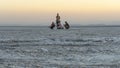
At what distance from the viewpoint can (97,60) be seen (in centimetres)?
3147

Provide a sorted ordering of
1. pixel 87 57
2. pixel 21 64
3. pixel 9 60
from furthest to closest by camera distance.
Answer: pixel 87 57
pixel 9 60
pixel 21 64

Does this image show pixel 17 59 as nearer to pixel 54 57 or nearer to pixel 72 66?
pixel 54 57

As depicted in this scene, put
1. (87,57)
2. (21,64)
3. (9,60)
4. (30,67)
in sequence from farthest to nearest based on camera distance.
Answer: (87,57), (9,60), (21,64), (30,67)

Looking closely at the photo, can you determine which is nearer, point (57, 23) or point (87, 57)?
point (87, 57)

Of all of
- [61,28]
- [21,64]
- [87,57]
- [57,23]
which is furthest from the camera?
[61,28]

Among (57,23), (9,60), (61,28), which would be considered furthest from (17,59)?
(61,28)

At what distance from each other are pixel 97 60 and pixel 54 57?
379 centimetres

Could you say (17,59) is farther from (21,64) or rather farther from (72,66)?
(72,66)

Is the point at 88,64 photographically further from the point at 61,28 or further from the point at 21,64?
the point at 61,28

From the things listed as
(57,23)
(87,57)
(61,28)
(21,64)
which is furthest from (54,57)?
(61,28)

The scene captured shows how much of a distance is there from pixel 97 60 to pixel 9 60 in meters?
6.12

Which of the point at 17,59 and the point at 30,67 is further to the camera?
the point at 17,59

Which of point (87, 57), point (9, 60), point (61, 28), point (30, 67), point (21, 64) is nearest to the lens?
point (30, 67)

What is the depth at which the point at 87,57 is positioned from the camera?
3362 centimetres
